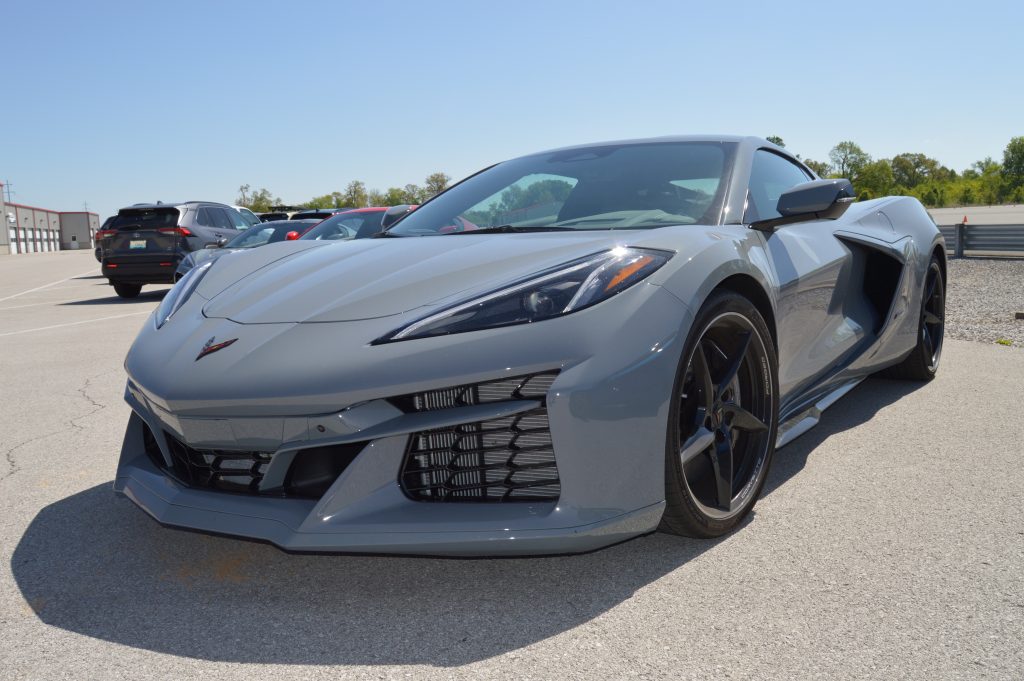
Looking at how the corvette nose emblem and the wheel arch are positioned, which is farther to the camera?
the wheel arch

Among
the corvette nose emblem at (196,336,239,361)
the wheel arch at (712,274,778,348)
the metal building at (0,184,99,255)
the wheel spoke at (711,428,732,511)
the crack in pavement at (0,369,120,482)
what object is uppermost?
the metal building at (0,184,99,255)

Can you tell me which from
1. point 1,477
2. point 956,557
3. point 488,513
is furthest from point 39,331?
Answer: point 956,557

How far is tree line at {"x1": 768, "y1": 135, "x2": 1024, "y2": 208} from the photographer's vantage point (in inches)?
3989

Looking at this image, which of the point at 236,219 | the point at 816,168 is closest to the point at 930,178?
the point at 816,168

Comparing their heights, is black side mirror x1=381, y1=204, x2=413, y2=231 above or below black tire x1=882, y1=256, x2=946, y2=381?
above

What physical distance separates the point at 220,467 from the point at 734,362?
5.14 feet

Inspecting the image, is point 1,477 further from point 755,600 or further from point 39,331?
point 39,331

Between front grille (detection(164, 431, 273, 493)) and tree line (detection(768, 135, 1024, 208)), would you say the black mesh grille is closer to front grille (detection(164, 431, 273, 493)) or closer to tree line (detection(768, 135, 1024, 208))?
front grille (detection(164, 431, 273, 493))

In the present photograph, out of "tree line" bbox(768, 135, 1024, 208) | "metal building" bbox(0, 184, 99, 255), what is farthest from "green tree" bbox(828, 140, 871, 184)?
"metal building" bbox(0, 184, 99, 255)

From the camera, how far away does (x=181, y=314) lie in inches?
112

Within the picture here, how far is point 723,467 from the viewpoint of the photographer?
2.71 m

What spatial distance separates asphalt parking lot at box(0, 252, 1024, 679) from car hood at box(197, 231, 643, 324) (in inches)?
30.0

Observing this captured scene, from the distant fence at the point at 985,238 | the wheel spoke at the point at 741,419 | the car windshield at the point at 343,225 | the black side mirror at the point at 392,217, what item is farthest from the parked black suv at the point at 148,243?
the distant fence at the point at 985,238

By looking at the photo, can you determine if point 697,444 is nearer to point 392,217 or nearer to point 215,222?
point 392,217
